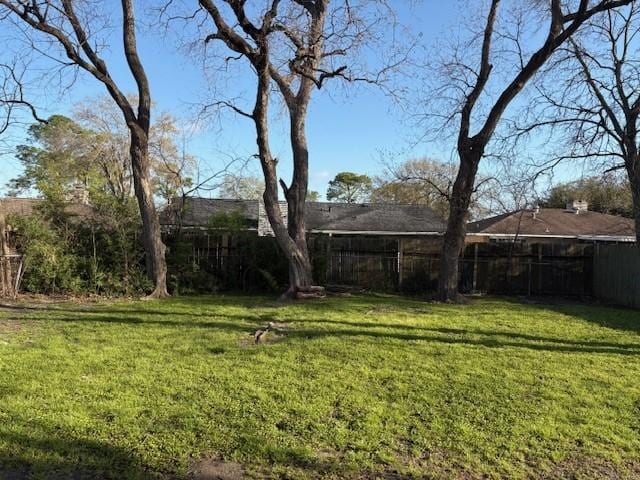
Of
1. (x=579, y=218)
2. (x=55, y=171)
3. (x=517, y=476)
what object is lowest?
(x=517, y=476)

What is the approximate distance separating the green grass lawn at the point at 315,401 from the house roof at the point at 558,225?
77.9 ft

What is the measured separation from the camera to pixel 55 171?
1492 inches

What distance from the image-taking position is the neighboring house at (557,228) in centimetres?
3173

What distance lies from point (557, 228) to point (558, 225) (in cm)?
60

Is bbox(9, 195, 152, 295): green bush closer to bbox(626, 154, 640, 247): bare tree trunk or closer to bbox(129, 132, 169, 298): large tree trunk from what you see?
bbox(129, 132, 169, 298): large tree trunk

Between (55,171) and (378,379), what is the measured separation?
3732 centimetres

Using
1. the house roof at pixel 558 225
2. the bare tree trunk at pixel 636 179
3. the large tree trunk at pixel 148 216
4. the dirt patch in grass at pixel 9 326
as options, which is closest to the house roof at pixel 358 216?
the house roof at pixel 558 225

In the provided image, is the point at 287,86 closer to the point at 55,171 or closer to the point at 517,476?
the point at 517,476

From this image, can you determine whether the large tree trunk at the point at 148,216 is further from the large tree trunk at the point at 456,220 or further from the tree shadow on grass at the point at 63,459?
the tree shadow on grass at the point at 63,459

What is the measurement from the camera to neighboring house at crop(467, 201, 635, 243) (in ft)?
104

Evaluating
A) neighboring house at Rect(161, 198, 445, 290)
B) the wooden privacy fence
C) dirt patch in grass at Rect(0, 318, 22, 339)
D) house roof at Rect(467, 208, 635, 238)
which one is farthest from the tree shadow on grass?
house roof at Rect(467, 208, 635, 238)

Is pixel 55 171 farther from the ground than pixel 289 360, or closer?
farther from the ground

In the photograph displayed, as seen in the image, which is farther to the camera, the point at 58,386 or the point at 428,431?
the point at 58,386

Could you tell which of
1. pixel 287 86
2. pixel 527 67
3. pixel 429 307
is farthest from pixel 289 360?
pixel 527 67
